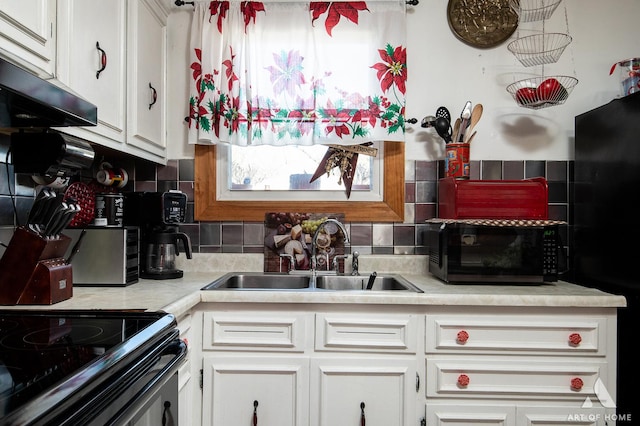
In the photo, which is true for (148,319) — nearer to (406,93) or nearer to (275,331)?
(275,331)

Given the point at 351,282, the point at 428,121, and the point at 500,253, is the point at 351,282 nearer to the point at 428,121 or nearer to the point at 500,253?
the point at 500,253

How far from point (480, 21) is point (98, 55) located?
5.96 ft

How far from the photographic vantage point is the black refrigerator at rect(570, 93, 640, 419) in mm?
1634

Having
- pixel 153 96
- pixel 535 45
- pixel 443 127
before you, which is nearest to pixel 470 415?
pixel 443 127

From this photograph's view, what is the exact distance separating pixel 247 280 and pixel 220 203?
44cm

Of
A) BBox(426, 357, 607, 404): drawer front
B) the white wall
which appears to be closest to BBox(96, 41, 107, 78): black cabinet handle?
the white wall

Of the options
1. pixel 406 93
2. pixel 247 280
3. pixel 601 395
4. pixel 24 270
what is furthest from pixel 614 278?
pixel 24 270

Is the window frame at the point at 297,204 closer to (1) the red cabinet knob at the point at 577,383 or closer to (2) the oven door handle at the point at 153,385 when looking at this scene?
(1) the red cabinet knob at the point at 577,383

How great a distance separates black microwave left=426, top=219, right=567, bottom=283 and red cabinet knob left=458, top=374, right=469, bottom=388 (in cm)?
41

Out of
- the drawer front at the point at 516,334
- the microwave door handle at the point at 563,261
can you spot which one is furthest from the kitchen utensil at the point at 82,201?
the microwave door handle at the point at 563,261

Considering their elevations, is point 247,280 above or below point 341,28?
below

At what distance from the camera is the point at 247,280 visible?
2.13 meters

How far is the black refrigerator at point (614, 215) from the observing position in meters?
1.63

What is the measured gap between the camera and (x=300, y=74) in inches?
84.1
